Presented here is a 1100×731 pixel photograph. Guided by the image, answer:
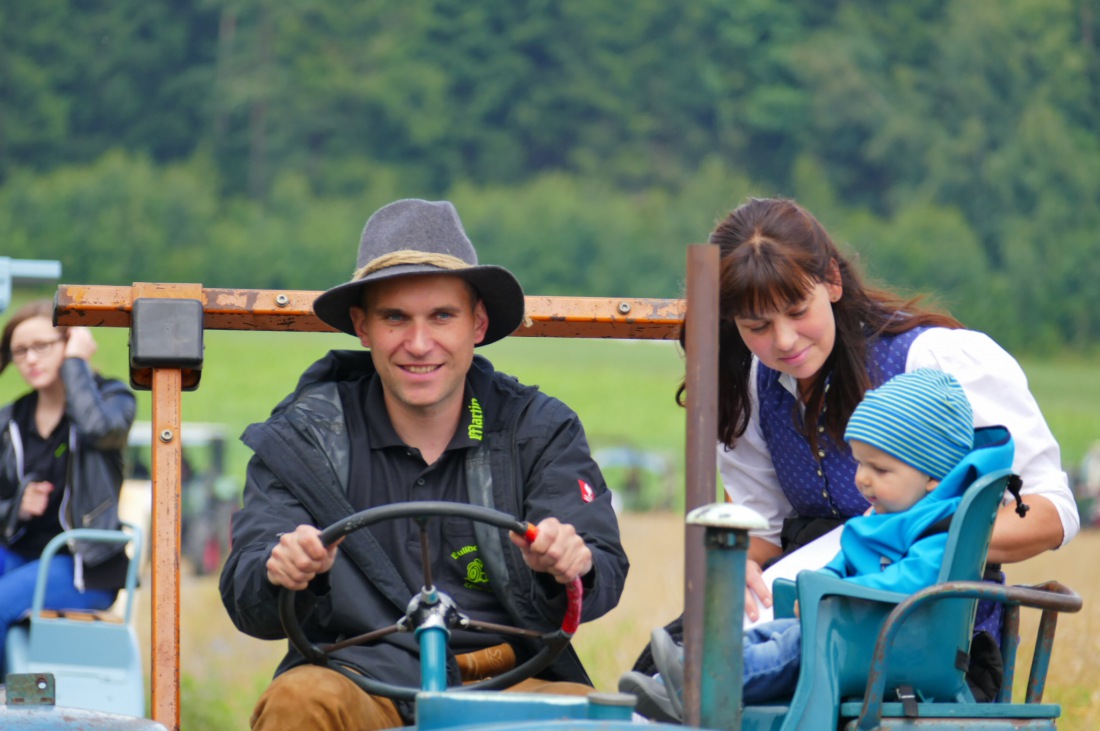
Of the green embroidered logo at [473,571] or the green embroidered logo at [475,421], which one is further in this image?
the green embroidered logo at [475,421]

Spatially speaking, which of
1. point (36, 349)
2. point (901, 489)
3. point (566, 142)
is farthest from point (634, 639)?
point (566, 142)

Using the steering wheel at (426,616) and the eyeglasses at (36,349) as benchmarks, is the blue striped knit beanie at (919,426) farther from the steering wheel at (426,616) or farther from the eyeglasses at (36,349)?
the eyeglasses at (36,349)

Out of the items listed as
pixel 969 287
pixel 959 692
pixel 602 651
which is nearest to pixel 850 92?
pixel 969 287

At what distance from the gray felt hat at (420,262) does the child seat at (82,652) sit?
247 cm

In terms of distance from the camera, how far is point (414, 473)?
10.0 feet

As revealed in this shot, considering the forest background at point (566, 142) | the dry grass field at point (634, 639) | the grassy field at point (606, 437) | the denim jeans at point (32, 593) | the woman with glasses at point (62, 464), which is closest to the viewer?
the denim jeans at point (32, 593)

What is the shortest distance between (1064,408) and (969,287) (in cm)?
461

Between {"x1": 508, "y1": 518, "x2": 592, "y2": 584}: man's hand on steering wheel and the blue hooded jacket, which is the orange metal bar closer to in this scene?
{"x1": 508, "y1": 518, "x2": 592, "y2": 584}: man's hand on steering wheel

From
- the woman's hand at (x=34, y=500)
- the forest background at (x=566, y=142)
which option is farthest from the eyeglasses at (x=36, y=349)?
the forest background at (x=566, y=142)

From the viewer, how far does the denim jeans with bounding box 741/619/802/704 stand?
96.2 inches

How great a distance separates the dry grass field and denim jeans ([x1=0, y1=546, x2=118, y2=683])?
7.50 ft

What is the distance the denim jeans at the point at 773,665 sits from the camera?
2443mm

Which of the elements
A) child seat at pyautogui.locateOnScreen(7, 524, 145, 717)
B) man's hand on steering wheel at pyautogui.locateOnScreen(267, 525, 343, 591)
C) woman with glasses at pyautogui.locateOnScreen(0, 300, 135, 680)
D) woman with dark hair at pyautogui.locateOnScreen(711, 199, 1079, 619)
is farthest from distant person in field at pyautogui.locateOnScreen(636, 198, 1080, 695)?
woman with glasses at pyautogui.locateOnScreen(0, 300, 135, 680)

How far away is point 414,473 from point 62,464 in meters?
3.13
